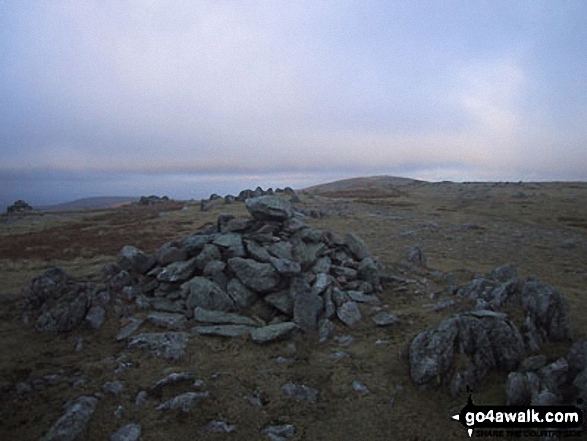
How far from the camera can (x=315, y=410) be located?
996 centimetres

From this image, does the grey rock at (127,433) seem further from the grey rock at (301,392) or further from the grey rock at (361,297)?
the grey rock at (361,297)

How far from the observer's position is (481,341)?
1095 cm

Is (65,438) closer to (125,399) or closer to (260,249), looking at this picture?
(125,399)

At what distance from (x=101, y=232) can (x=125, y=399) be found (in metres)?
37.1

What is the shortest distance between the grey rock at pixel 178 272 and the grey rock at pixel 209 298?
1.22 meters

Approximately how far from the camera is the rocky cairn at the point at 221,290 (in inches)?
558

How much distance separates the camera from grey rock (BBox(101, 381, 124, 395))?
10.4 m

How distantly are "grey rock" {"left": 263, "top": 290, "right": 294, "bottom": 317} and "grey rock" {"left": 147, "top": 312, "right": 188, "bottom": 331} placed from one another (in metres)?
3.50

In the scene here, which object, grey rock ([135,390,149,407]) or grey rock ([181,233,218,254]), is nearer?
grey rock ([135,390,149,407])

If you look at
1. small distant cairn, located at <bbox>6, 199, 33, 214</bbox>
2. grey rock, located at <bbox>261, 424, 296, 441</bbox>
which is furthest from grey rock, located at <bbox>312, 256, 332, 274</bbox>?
small distant cairn, located at <bbox>6, 199, 33, 214</bbox>

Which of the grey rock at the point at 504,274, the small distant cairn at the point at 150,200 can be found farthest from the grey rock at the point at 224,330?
the small distant cairn at the point at 150,200

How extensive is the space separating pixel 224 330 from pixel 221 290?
7.62 ft

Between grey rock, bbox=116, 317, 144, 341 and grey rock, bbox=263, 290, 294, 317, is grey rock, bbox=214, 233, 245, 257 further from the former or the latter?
grey rock, bbox=116, 317, 144, 341

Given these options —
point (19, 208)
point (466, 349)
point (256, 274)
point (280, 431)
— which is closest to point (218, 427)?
point (280, 431)
